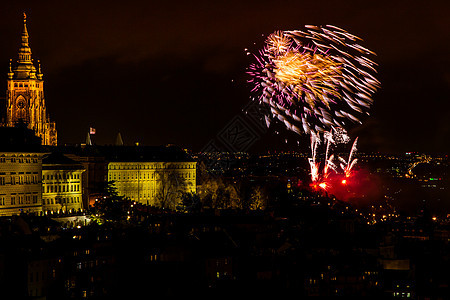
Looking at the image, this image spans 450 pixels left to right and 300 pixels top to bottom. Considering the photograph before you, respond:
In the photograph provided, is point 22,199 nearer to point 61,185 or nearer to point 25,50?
point 61,185

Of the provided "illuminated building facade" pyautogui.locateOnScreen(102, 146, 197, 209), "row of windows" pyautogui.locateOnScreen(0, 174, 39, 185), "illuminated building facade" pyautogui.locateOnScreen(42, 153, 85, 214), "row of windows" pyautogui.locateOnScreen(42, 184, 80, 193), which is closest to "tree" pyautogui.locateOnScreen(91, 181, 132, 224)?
"illuminated building facade" pyautogui.locateOnScreen(42, 153, 85, 214)

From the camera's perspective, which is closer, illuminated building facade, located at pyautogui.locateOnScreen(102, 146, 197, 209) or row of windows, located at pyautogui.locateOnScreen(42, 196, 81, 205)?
row of windows, located at pyautogui.locateOnScreen(42, 196, 81, 205)

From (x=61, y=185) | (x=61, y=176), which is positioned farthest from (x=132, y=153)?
(x=61, y=185)

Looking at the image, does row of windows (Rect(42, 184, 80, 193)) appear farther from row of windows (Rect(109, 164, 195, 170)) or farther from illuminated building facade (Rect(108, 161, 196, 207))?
row of windows (Rect(109, 164, 195, 170))

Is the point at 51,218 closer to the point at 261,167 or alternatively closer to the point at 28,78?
the point at 28,78

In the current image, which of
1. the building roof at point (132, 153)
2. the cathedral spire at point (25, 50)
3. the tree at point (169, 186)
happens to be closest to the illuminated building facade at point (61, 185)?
the tree at point (169, 186)

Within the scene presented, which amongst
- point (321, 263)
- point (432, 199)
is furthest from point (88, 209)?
point (432, 199)

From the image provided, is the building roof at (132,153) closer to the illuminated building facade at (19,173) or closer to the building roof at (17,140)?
Result: the building roof at (17,140)
